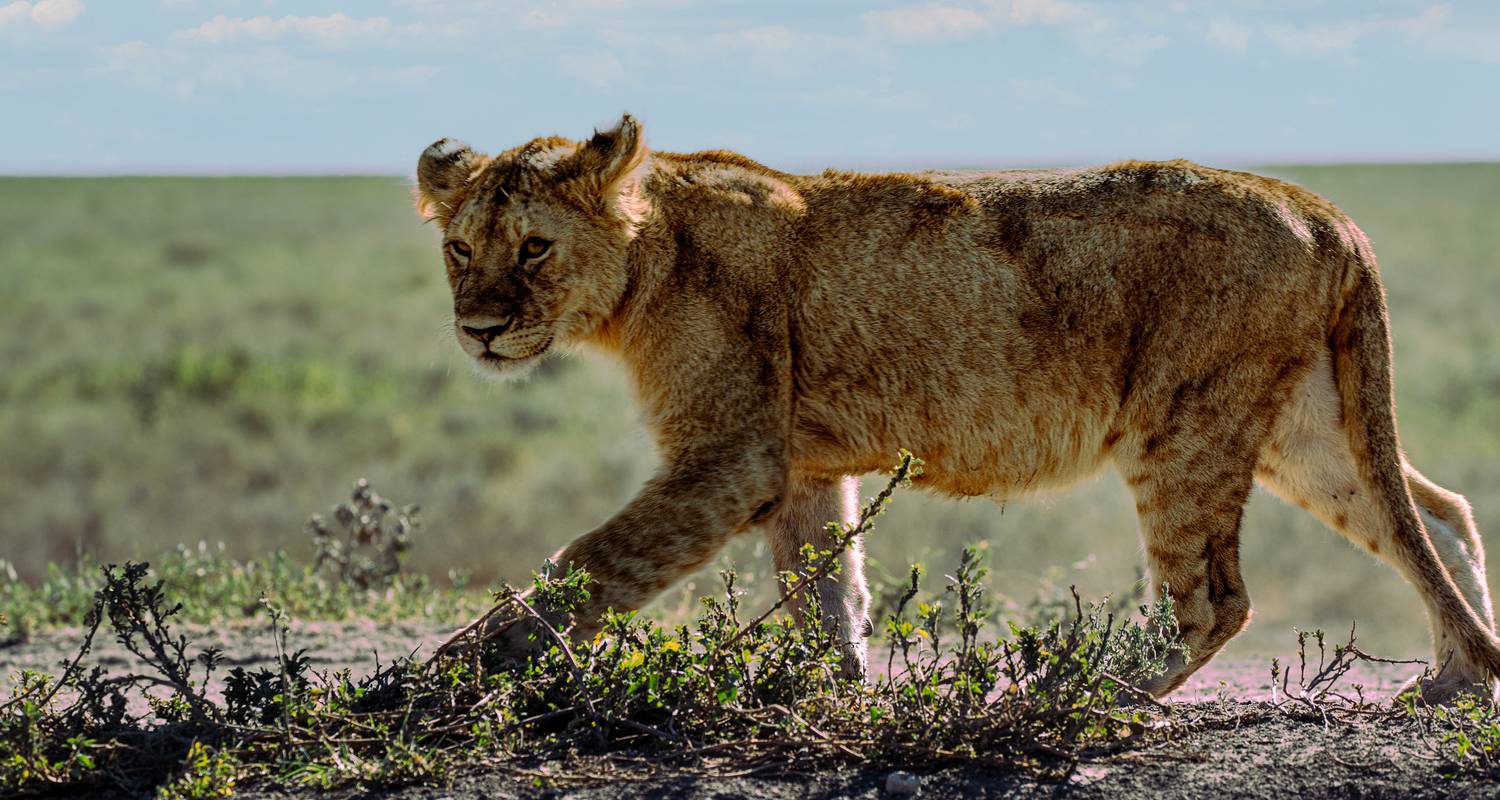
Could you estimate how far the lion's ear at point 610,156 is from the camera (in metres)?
5.41

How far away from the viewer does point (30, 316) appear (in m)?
23.6

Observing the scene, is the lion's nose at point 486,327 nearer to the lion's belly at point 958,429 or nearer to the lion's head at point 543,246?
the lion's head at point 543,246

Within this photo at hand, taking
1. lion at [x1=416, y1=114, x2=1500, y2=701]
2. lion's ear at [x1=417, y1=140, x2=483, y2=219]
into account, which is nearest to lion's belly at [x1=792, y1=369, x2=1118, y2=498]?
lion at [x1=416, y1=114, x2=1500, y2=701]

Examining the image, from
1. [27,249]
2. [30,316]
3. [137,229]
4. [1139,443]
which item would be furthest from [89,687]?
[137,229]

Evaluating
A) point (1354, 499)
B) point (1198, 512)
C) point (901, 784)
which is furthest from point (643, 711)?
point (1354, 499)

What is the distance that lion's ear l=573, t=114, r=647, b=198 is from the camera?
5406 mm

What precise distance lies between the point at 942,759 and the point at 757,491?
1.18 m

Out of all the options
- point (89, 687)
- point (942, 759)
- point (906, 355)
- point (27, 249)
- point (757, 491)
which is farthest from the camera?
point (27, 249)

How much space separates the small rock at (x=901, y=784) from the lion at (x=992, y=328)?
4.14 feet

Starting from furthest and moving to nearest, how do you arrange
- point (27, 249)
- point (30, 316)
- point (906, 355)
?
point (27, 249) → point (30, 316) → point (906, 355)

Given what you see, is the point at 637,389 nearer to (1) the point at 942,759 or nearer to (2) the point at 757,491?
(2) the point at 757,491

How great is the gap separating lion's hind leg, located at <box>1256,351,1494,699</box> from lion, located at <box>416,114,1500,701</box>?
0.05 feet

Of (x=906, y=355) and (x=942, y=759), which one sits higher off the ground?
(x=906, y=355)

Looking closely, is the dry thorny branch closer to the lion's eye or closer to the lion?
the lion
